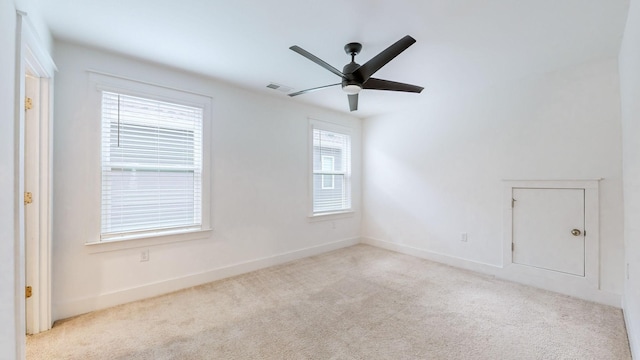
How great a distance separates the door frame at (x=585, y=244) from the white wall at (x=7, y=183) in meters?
4.54

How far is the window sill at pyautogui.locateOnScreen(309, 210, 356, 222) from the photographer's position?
14.9 feet

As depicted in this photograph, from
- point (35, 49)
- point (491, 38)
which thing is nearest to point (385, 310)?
point (491, 38)

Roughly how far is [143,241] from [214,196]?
2.91ft

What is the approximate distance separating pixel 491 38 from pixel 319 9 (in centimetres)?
156

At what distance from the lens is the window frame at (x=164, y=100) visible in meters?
2.63

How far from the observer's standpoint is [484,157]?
3.70 m

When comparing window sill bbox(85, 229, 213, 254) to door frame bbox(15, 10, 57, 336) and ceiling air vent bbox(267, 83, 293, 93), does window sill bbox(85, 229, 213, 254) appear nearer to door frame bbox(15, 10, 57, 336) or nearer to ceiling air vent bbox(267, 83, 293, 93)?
door frame bbox(15, 10, 57, 336)

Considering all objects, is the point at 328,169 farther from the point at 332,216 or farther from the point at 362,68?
the point at 362,68

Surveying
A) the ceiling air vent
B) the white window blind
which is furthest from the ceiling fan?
the white window blind

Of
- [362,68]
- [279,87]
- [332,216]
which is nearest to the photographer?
[362,68]

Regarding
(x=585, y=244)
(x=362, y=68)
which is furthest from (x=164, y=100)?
(x=585, y=244)

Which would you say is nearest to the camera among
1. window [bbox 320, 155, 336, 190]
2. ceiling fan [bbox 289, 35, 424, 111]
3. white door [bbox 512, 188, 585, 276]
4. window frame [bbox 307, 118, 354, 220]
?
ceiling fan [bbox 289, 35, 424, 111]

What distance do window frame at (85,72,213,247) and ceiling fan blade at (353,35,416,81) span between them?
6.63 feet

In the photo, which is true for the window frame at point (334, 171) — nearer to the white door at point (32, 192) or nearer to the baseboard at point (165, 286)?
the baseboard at point (165, 286)
